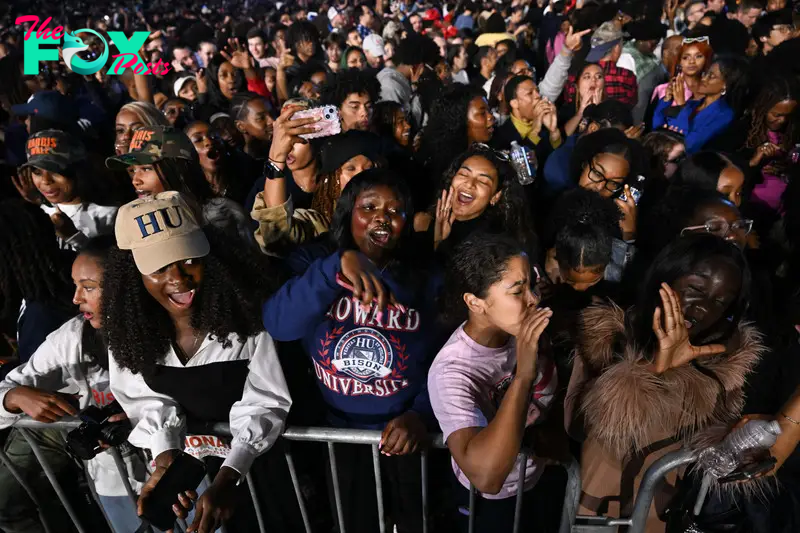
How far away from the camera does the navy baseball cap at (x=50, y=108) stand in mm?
4515

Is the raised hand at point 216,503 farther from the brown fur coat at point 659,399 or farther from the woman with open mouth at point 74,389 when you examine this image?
the brown fur coat at point 659,399

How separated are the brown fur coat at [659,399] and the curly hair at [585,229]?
0.67m

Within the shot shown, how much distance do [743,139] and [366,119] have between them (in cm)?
299

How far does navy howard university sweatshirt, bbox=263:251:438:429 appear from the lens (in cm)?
189

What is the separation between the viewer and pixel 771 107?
12.7ft

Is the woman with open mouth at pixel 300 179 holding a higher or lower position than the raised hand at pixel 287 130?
lower

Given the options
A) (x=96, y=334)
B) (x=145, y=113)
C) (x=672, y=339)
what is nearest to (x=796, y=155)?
(x=672, y=339)

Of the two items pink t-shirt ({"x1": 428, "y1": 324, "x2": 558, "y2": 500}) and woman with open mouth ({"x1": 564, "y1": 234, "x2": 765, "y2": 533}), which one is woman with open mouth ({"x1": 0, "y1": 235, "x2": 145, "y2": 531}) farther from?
woman with open mouth ({"x1": 564, "y1": 234, "x2": 765, "y2": 533})

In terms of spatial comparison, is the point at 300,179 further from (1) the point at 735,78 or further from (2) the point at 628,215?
(1) the point at 735,78

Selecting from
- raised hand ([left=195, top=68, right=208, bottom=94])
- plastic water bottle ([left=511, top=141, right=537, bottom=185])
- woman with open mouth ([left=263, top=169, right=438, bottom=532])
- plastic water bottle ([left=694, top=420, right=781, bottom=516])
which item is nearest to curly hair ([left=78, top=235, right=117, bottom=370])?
woman with open mouth ([left=263, top=169, right=438, bottom=532])

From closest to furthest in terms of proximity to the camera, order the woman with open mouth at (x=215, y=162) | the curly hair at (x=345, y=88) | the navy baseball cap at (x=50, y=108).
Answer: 1. the woman with open mouth at (x=215, y=162)
2. the curly hair at (x=345, y=88)
3. the navy baseball cap at (x=50, y=108)

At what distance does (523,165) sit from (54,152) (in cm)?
286

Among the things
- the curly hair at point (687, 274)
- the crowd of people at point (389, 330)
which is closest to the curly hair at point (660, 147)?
the crowd of people at point (389, 330)

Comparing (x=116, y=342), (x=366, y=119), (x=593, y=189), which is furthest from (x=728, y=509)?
(x=366, y=119)
